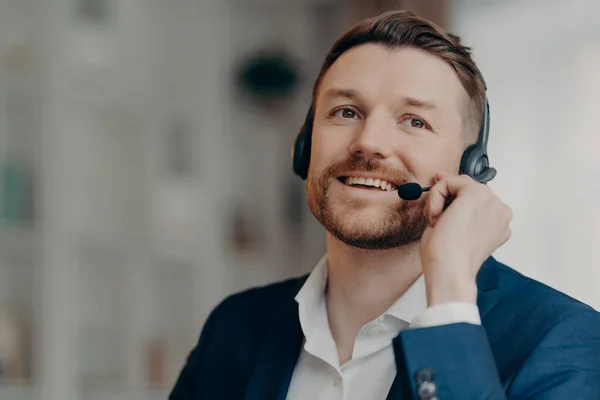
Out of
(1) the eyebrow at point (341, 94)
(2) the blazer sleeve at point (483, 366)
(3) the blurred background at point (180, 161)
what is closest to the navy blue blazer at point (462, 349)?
(2) the blazer sleeve at point (483, 366)

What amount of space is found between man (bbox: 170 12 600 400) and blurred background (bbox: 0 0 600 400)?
142cm

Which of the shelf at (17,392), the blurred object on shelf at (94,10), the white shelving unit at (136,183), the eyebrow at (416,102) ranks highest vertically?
the blurred object on shelf at (94,10)

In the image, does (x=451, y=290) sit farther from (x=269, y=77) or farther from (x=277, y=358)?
(x=269, y=77)

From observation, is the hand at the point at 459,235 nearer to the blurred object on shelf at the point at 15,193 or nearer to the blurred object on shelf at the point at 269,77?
→ the blurred object on shelf at the point at 15,193

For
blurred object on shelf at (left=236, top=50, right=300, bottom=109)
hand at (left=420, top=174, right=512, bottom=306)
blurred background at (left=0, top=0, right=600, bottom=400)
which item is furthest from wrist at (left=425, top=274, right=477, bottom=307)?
blurred object on shelf at (left=236, top=50, right=300, bottom=109)

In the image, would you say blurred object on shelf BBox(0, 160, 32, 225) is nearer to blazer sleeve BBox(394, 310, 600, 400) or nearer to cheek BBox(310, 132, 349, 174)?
cheek BBox(310, 132, 349, 174)

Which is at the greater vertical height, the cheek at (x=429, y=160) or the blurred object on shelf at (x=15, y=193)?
the cheek at (x=429, y=160)

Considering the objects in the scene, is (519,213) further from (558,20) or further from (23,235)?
(23,235)

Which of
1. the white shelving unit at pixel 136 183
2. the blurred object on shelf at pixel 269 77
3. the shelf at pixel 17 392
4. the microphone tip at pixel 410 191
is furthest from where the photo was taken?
the blurred object on shelf at pixel 269 77

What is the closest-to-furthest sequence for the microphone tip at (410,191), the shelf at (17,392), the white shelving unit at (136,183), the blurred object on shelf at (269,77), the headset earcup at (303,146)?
the microphone tip at (410,191)
the headset earcup at (303,146)
the shelf at (17,392)
the white shelving unit at (136,183)
the blurred object on shelf at (269,77)

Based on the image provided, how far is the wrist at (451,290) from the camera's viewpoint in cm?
118

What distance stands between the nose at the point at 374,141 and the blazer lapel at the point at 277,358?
1.14 feet

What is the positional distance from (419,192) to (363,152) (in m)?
0.12

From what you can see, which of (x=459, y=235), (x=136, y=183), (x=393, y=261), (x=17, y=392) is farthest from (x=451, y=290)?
(x=136, y=183)
